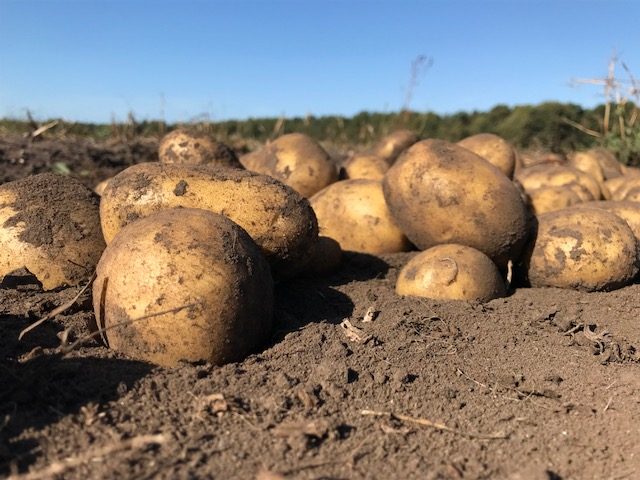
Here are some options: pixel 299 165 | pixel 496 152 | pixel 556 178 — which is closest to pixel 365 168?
pixel 299 165

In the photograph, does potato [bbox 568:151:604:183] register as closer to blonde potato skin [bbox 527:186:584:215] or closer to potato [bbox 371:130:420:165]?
blonde potato skin [bbox 527:186:584:215]

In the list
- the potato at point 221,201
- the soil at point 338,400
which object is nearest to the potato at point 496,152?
the soil at point 338,400

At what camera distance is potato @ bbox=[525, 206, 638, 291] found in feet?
12.3

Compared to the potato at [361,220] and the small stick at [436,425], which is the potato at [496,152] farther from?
the small stick at [436,425]

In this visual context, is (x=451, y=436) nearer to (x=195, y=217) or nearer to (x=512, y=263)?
(x=195, y=217)

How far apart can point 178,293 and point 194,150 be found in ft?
7.33

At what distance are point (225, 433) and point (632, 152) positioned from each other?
8.63 metres

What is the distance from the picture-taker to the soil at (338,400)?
5.93ft

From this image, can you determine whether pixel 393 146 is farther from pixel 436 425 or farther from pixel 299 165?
pixel 436 425

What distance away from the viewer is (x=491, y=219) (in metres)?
3.67

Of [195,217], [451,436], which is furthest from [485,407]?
[195,217]

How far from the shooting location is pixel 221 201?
2943 mm

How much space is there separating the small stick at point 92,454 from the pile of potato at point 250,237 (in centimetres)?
53

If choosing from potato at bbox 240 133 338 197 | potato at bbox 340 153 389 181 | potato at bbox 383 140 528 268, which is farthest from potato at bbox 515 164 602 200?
potato at bbox 240 133 338 197
